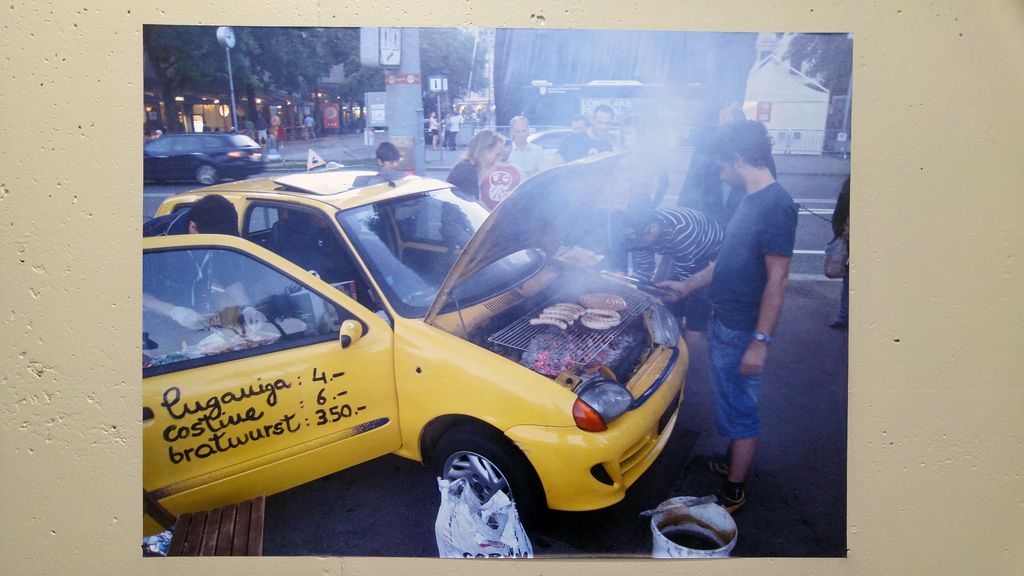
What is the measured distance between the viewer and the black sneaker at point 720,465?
2.94 m

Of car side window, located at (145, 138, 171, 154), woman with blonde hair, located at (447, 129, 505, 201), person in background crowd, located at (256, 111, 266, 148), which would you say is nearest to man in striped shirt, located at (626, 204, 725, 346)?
woman with blonde hair, located at (447, 129, 505, 201)

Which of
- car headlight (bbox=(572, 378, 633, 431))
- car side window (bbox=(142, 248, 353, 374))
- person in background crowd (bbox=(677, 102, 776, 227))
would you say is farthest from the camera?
person in background crowd (bbox=(677, 102, 776, 227))

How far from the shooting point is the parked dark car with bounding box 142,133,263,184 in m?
2.86

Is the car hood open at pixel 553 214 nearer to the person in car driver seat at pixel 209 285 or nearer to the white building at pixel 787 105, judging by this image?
the white building at pixel 787 105

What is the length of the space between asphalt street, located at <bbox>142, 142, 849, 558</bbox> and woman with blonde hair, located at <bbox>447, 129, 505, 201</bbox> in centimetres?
127

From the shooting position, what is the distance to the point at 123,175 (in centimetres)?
291

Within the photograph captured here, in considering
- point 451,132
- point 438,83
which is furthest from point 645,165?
point 438,83

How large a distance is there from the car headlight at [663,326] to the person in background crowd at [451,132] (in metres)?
1.20

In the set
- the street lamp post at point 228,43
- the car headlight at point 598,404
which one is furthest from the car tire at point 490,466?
the street lamp post at point 228,43

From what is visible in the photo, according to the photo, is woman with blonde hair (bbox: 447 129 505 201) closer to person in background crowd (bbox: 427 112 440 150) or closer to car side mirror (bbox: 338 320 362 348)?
person in background crowd (bbox: 427 112 440 150)

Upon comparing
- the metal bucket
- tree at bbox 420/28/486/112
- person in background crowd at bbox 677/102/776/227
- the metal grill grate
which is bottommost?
the metal bucket

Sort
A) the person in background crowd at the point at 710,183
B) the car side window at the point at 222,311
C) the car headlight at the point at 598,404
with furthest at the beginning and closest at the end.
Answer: the person in background crowd at the point at 710,183 → the car side window at the point at 222,311 → the car headlight at the point at 598,404

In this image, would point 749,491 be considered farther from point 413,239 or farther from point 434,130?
point 434,130

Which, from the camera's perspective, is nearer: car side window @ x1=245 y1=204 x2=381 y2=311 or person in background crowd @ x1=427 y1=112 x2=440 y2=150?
car side window @ x1=245 y1=204 x2=381 y2=311
